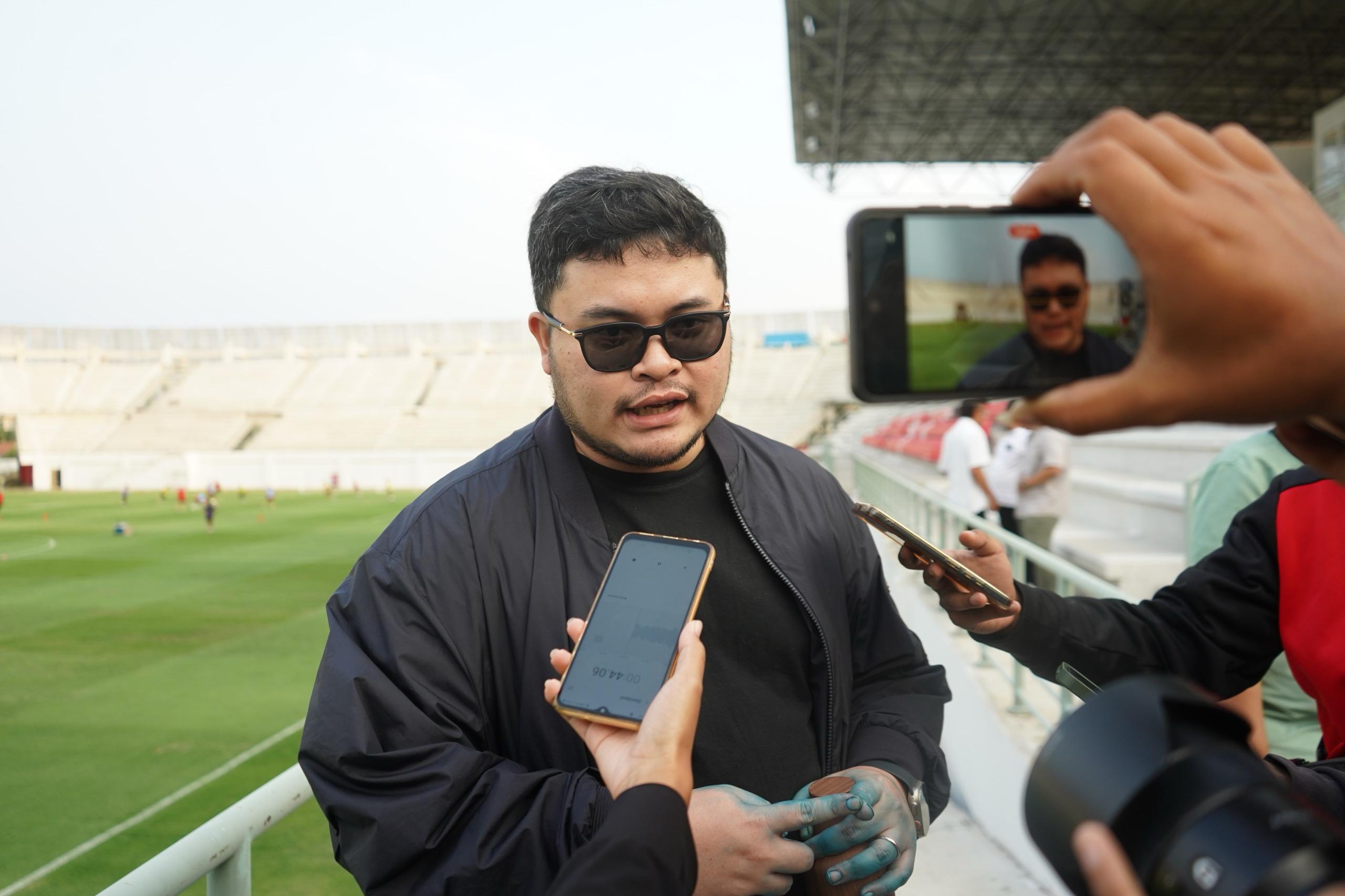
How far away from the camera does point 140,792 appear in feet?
19.4

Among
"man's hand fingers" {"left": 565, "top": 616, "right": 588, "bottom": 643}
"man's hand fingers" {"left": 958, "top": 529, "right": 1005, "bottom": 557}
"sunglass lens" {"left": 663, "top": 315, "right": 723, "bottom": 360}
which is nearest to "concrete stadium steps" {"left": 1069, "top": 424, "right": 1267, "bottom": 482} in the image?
"man's hand fingers" {"left": 958, "top": 529, "right": 1005, "bottom": 557}

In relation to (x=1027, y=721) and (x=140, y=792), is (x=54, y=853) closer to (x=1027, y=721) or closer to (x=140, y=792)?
(x=140, y=792)

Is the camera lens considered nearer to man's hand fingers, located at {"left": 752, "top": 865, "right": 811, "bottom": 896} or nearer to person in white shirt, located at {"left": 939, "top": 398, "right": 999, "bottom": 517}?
man's hand fingers, located at {"left": 752, "top": 865, "right": 811, "bottom": 896}

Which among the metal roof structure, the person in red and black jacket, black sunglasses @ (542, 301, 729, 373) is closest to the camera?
the person in red and black jacket

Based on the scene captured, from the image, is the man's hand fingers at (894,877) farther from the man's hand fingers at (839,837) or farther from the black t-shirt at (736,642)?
the black t-shirt at (736,642)

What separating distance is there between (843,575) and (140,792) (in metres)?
6.14

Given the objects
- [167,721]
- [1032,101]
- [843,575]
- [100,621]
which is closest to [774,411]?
[1032,101]

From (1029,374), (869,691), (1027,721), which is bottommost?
(1027,721)

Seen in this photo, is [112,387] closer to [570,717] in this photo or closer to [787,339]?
[787,339]

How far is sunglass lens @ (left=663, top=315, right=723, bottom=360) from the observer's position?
1.70m

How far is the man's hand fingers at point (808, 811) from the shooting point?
4.28 feet

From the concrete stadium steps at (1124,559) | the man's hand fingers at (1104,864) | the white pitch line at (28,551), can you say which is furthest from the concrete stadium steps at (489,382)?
the man's hand fingers at (1104,864)

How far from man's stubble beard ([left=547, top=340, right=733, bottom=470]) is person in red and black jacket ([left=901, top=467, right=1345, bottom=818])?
0.50 meters

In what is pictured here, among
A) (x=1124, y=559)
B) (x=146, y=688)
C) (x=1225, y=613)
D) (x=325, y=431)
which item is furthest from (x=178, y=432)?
(x=1225, y=613)
